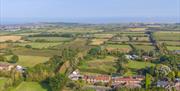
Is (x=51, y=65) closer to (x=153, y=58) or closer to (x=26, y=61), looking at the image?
(x=26, y=61)

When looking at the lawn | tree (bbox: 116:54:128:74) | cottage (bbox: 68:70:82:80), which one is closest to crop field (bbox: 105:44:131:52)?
tree (bbox: 116:54:128:74)

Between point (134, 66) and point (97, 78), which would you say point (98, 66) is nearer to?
point (134, 66)

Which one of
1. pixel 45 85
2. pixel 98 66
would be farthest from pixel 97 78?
pixel 98 66

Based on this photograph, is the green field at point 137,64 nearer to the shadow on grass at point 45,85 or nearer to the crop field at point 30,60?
the crop field at point 30,60

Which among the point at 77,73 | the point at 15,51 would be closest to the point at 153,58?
the point at 77,73

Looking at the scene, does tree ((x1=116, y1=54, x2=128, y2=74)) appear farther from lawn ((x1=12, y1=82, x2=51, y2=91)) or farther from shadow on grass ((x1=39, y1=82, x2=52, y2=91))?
lawn ((x1=12, y1=82, x2=51, y2=91))
